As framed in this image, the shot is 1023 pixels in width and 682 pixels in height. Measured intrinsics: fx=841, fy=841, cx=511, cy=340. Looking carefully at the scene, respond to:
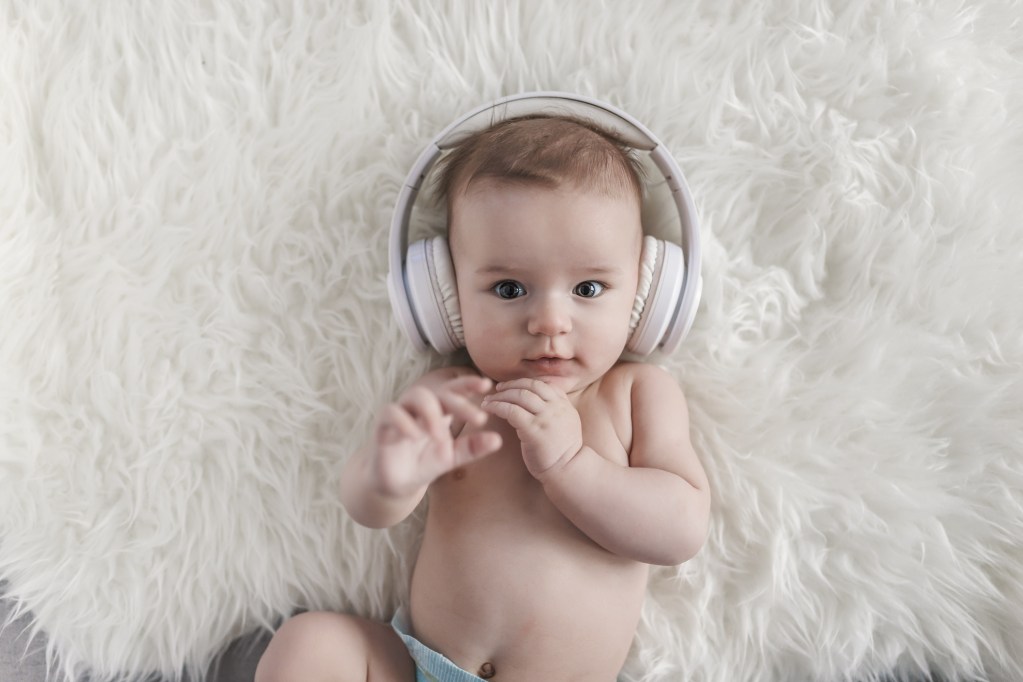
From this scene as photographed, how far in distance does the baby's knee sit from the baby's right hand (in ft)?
1.38

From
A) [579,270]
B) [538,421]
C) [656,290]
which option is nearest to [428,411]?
[538,421]

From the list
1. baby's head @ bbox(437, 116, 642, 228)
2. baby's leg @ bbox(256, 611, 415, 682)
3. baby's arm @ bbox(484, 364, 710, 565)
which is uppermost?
baby's head @ bbox(437, 116, 642, 228)

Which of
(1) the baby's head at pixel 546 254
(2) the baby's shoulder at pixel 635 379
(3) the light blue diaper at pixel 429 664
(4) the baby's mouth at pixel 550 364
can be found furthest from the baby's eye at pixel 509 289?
(3) the light blue diaper at pixel 429 664

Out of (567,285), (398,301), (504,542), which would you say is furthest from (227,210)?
(504,542)

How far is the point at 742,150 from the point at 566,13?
1.35 ft

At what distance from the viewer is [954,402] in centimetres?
148

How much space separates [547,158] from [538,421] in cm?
42

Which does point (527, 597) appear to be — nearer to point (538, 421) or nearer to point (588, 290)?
point (538, 421)

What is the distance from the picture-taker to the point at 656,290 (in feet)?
4.59

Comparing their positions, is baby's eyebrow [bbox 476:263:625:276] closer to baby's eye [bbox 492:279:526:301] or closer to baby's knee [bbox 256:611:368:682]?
baby's eye [bbox 492:279:526:301]

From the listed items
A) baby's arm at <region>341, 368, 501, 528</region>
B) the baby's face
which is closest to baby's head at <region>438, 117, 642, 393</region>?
the baby's face

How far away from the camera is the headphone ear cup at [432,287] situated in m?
1.41

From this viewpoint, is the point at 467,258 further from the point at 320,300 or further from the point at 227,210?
the point at 227,210

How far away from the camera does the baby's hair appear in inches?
53.4
